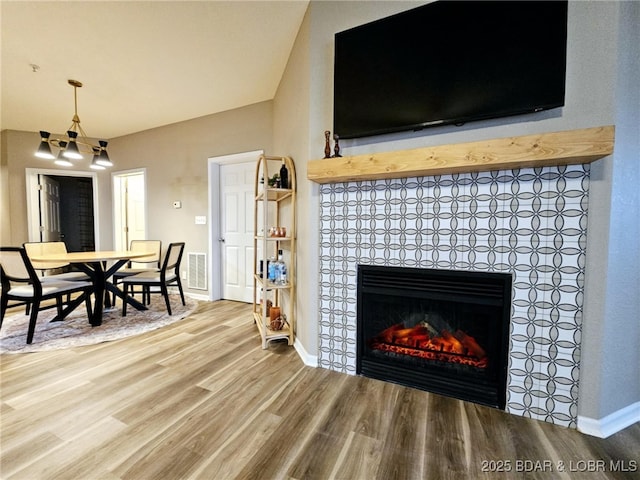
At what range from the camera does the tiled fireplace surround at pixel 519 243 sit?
147 centimetres

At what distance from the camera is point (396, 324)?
6.55 feet

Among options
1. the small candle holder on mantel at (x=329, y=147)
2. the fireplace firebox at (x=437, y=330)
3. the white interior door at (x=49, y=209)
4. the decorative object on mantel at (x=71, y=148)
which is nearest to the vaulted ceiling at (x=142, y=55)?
the decorative object on mantel at (x=71, y=148)

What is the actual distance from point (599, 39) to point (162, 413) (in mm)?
3038

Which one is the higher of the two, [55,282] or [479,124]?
[479,124]

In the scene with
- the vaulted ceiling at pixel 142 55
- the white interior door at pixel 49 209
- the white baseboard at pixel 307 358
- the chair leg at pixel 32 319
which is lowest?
the white baseboard at pixel 307 358

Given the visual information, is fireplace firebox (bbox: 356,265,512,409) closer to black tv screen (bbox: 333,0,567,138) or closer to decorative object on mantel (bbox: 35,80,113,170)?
black tv screen (bbox: 333,0,567,138)

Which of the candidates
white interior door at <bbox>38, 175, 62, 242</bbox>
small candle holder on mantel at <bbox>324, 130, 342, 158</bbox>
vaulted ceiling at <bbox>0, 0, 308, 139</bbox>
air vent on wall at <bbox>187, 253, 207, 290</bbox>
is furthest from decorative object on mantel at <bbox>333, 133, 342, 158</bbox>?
white interior door at <bbox>38, 175, 62, 242</bbox>

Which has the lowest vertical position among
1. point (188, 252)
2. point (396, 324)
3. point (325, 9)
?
point (396, 324)

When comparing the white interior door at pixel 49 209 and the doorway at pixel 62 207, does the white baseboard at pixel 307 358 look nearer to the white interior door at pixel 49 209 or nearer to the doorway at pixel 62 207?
the doorway at pixel 62 207

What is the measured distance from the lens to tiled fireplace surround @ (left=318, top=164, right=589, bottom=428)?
1472 mm

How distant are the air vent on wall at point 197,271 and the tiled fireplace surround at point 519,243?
9.44 feet

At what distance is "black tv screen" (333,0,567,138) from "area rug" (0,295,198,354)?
2.80 meters

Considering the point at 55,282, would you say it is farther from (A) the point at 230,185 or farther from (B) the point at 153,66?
(B) the point at 153,66

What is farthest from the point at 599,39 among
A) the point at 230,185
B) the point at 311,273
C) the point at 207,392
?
the point at 230,185
